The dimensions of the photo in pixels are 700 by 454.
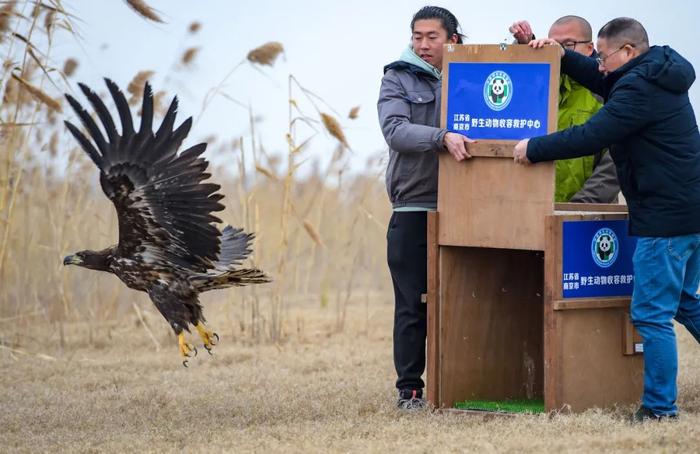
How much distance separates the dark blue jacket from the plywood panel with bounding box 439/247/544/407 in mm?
868

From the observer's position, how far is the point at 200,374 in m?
7.18

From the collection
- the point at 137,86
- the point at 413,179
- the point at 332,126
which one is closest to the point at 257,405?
the point at 413,179

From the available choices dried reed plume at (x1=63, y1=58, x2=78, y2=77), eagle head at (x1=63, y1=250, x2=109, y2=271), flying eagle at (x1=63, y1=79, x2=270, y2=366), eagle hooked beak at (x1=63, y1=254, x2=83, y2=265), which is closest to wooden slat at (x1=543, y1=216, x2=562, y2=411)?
flying eagle at (x1=63, y1=79, x2=270, y2=366)

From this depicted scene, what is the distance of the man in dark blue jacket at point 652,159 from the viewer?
4465mm

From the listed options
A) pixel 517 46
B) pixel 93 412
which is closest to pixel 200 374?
pixel 93 412

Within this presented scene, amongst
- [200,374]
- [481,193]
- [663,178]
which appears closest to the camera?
[663,178]

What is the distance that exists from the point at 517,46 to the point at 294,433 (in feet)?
6.66

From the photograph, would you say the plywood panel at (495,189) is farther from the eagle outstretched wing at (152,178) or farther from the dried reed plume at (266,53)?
the dried reed plume at (266,53)

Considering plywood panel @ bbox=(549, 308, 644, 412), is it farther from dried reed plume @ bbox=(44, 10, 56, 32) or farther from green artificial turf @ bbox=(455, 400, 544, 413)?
dried reed plume @ bbox=(44, 10, 56, 32)

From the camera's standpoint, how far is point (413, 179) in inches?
207

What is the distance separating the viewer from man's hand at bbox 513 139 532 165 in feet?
15.3

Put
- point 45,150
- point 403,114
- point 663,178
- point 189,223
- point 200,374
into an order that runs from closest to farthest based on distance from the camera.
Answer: point 663,178 < point 403,114 < point 189,223 < point 200,374 < point 45,150

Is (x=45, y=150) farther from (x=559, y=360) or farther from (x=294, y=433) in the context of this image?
(x=559, y=360)

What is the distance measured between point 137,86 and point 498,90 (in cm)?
388
